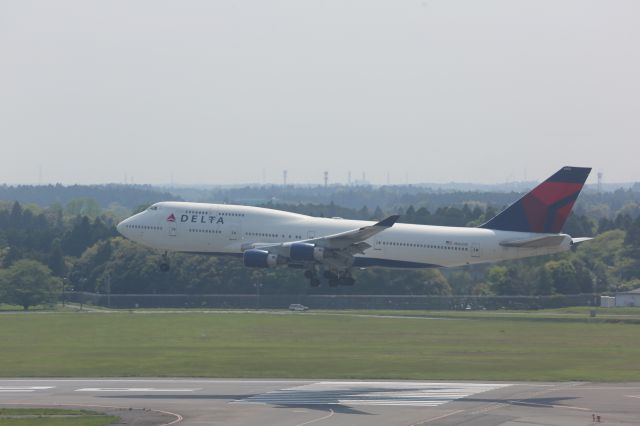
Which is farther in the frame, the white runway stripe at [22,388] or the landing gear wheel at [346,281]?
the landing gear wheel at [346,281]

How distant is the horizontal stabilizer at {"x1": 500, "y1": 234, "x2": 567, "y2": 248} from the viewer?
3930 inches

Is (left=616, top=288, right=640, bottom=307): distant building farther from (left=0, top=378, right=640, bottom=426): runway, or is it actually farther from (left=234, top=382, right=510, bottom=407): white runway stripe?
(left=234, top=382, right=510, bottom=407): white runway stripe

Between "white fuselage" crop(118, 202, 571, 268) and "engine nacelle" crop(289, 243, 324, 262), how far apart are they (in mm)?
3872

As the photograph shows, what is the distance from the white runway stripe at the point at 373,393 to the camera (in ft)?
248

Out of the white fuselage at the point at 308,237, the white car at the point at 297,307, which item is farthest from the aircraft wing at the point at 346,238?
the white car at the point at 297,307

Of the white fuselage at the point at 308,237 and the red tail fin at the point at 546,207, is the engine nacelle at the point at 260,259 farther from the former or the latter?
the red tail fin at the point at 546,207

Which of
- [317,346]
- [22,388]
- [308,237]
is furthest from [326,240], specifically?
[22,388]

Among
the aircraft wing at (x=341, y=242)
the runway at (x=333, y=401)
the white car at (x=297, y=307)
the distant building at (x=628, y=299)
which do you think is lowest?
the runway at (x=333, y=401)

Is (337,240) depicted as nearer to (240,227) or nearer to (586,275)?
(240,227)

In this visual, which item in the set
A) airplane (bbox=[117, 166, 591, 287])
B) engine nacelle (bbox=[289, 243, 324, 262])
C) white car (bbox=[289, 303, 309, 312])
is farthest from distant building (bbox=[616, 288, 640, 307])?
engine nacelle (bbox=[289, 243, 324, 262])

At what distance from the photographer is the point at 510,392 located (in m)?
79.8

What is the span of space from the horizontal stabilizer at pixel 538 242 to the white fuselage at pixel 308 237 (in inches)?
12.3

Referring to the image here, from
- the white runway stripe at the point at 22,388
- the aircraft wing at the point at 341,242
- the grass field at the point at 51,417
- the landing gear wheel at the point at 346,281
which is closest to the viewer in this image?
the grass field at the point at 51,417

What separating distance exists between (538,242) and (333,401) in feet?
100.0
